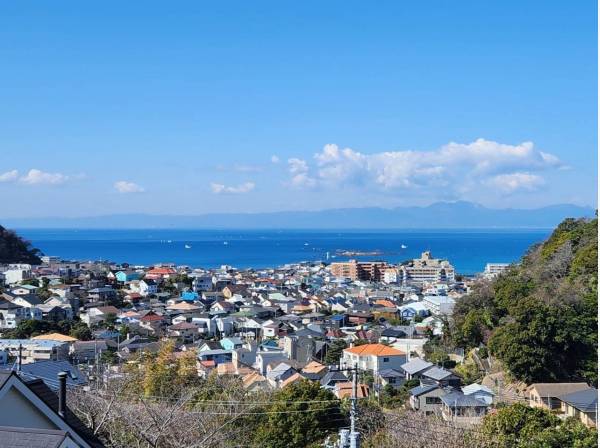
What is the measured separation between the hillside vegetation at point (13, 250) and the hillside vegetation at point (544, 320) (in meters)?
44.6

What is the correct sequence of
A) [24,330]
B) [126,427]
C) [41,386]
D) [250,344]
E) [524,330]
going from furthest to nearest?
[24,330]
[250,344]
[524,330]
[126,427]
[41,386]

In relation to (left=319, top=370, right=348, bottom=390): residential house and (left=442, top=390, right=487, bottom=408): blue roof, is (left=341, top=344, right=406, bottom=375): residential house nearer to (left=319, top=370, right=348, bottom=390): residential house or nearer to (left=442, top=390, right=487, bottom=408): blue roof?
(left=319, top=370, right=348, bottom=390): residential house

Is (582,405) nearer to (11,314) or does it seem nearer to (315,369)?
(315,369)

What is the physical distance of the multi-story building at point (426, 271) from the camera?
66.8m

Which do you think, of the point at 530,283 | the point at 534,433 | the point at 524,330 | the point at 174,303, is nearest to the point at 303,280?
the point at 174,303

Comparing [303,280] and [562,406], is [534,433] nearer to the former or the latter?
[562,406]

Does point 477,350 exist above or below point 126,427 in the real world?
below

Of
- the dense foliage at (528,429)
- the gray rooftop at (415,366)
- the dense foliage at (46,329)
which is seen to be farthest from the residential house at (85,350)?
the dense foliage at (528,429)

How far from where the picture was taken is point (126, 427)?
9.70 meters

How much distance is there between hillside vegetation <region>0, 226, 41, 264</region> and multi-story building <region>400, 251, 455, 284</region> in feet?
112

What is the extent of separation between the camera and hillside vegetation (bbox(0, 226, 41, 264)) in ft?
190

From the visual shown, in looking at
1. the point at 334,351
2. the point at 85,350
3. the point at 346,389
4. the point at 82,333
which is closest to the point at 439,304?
the point at 334,351

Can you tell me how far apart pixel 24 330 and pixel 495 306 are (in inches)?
822

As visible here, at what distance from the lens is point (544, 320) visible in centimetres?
1692
